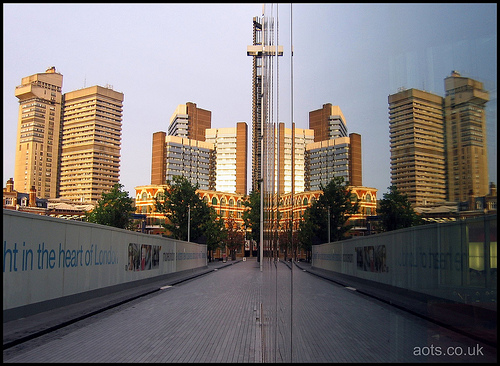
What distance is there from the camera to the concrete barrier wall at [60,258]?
10266mm

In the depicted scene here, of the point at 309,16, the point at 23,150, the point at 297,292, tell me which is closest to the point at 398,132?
the point at 309,16

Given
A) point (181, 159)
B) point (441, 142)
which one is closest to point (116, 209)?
point (441, 142)

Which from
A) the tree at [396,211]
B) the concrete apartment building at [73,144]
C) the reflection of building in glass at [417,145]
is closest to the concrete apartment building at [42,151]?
the concrete apartment building at [73,144]

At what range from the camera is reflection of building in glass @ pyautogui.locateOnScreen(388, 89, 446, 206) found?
2.30 m

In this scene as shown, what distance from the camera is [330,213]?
477 centimetres

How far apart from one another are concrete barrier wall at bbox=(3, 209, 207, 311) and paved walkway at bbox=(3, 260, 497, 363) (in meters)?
1.47

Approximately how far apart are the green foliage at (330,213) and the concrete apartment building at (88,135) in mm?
180082

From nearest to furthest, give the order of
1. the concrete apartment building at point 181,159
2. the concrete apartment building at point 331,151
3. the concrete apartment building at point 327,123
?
1. the concrete apartment building at point 331,151
2. the concrete apartment building at point 327,123
3. the concrete apartment building at point 181,159

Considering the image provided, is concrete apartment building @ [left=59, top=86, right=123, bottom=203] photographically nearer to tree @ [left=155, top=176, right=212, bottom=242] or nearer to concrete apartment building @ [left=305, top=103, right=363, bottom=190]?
tree @ [left=155, top=176, right=212, bottom=242]

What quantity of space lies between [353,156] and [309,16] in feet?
5.44

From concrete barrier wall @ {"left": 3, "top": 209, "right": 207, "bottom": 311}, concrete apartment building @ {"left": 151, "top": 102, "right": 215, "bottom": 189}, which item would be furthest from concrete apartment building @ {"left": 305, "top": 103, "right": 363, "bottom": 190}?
concrete apartment building @ {"left": 151, "top": 102, "right": 215, "bottom": 189}

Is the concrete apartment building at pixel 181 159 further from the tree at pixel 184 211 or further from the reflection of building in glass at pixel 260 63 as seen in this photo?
the reflection of building in glass at pixel 260 63

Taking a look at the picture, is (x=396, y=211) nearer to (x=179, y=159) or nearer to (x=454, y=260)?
(x=454, y=260)

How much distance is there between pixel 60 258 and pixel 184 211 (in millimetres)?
47329
